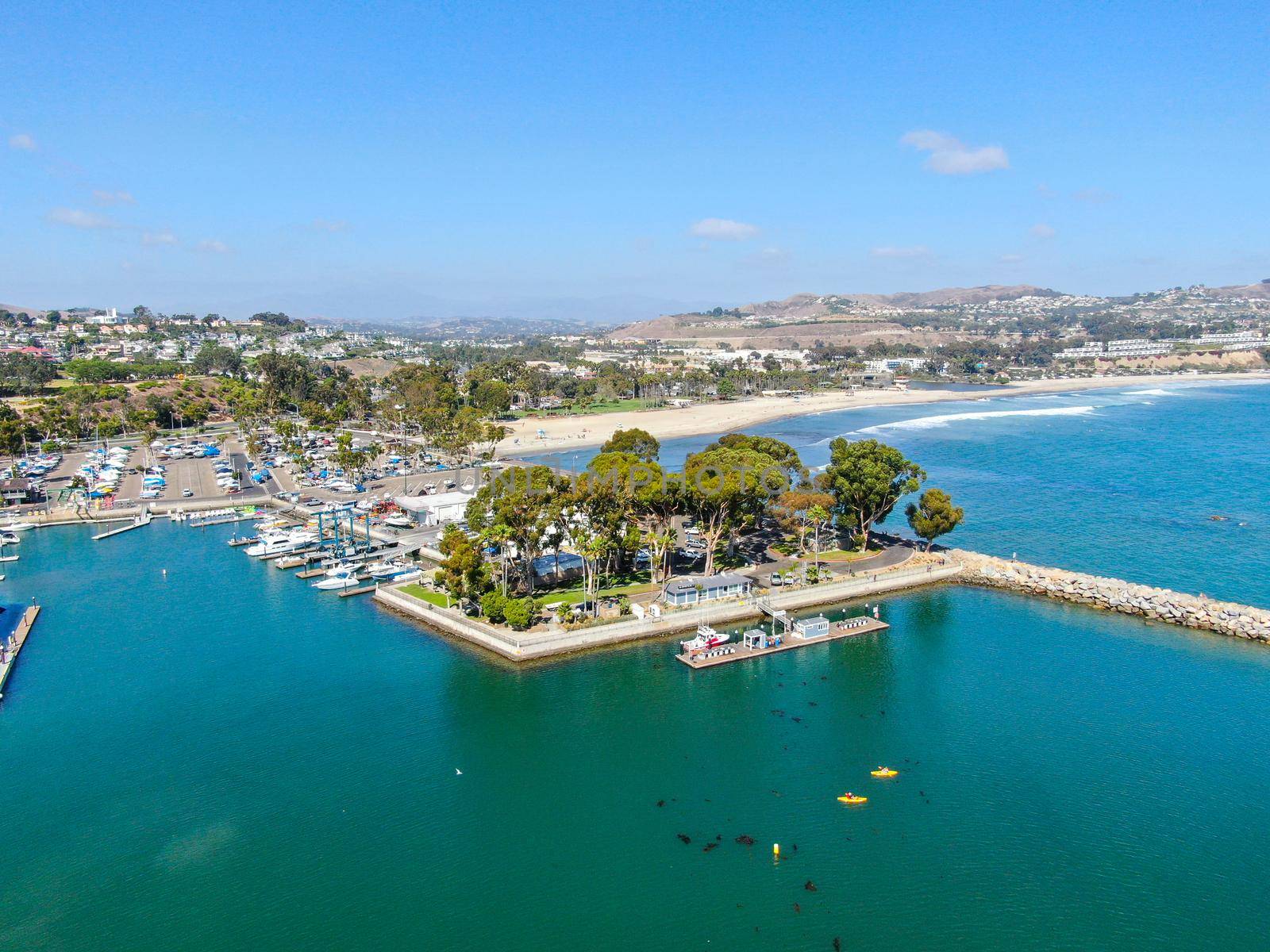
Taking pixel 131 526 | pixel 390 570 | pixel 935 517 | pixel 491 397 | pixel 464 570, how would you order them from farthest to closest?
pixel 491 397, pixel 131 526, pixel 935 517, pixel 390 570, pixel 464 570

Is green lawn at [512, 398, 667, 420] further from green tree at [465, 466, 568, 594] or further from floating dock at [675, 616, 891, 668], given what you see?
floating dock at [675, 616, 891, 668]

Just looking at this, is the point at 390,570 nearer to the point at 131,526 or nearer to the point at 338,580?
the point at 338,580

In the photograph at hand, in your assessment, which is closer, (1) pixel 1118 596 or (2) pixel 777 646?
(2) pixel 777 646

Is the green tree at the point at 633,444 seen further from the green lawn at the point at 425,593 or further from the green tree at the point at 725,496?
the green lawn at the point at 425,593

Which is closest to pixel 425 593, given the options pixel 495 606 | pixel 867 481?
pixel 495 606

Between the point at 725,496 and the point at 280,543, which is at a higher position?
the point at 725,496

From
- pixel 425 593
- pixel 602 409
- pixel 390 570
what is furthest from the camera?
→ pixel 602 409
